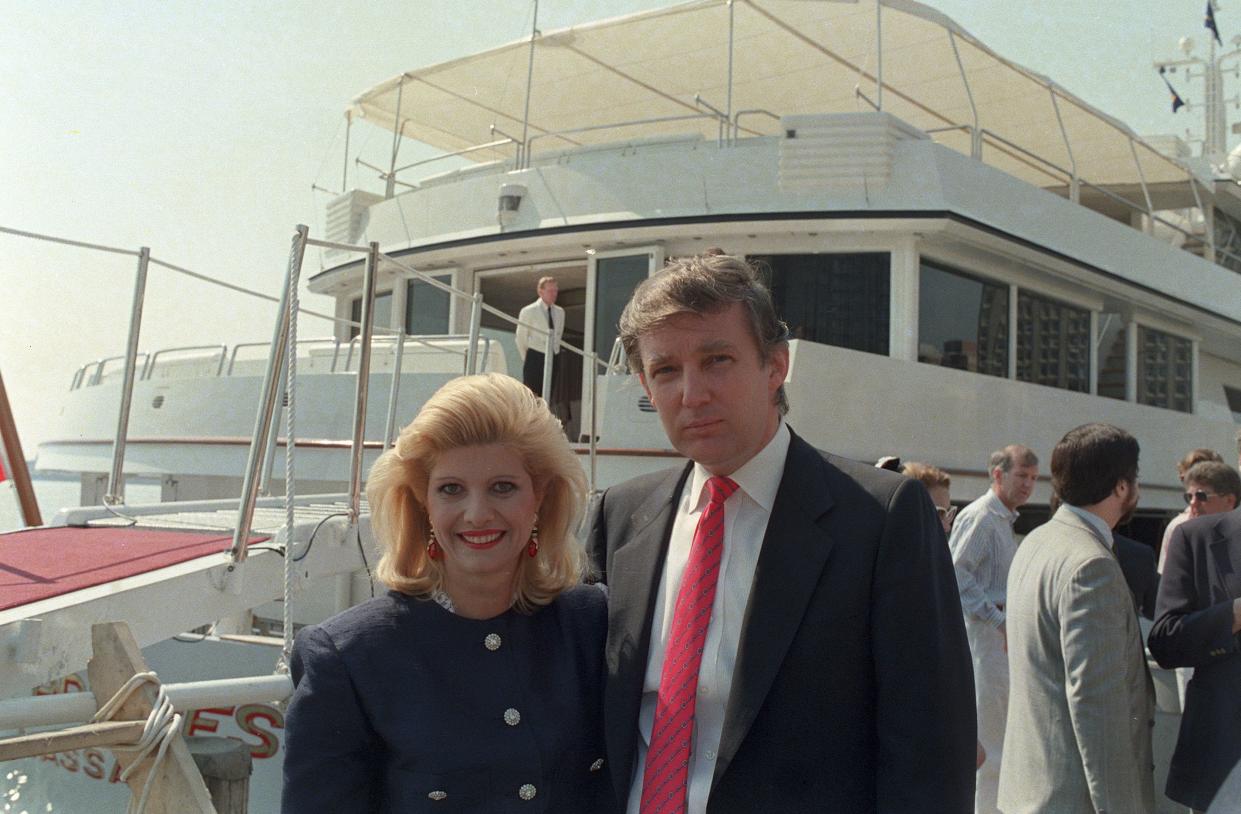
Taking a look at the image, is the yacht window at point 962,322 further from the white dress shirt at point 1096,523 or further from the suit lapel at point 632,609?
the suit lapel at point 632,609

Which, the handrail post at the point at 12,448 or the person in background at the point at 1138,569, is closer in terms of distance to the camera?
the person in background at the point at 1138,569

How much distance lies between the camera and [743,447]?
1701 millimetres

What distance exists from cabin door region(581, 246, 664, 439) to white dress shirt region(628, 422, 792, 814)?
6459mm

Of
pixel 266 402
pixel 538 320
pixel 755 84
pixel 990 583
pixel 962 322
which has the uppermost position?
pixel 755 84

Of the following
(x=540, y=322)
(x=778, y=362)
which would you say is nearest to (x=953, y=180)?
(x=540, y=322)

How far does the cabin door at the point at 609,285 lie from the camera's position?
8289mm

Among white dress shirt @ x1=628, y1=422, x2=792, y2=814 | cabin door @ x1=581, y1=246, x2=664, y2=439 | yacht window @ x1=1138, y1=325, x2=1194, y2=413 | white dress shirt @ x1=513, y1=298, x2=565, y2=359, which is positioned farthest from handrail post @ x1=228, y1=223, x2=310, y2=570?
yacht window @ x1=1138, y1=325, x2=1194, y2=413

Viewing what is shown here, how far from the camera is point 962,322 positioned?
842cm

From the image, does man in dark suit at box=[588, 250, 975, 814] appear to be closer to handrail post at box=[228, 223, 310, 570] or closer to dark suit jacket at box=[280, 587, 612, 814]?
dark suit jacket at box=[280, 587, 612, 814]

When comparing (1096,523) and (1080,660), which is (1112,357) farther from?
(1080,660)

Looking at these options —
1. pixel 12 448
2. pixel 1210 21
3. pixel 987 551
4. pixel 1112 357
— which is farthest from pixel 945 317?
pixel 1210 21

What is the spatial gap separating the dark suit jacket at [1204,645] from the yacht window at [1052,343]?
6143 millimetres

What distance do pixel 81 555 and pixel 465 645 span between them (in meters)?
2.07

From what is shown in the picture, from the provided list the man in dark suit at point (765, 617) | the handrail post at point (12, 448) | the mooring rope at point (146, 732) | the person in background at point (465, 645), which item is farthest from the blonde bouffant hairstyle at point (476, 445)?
the handrail post at point (12, 448)
